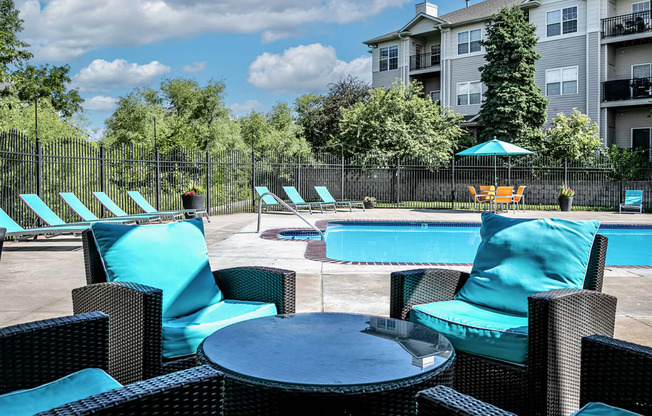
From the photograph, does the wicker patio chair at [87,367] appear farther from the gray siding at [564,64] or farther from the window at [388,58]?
the window at [388,58]

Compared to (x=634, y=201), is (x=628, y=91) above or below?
above

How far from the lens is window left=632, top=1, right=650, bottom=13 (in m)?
20.4

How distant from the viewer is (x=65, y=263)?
6.50 metres

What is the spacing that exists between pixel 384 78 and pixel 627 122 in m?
12.0

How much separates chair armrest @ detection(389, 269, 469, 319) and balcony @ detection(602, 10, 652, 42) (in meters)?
21.4

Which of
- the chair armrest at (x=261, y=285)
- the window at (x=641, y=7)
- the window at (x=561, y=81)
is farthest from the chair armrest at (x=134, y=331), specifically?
the window at (x=641, y=7)

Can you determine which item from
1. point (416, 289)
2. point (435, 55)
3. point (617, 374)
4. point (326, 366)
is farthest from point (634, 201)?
point (326, 366)

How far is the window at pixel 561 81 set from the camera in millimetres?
21953

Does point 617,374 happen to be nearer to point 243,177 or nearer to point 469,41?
point 243,177

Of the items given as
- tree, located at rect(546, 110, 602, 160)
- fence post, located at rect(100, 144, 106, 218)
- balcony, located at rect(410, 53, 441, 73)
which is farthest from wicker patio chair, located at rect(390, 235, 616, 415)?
balcony, located at rect(410, 53, 441, 73)

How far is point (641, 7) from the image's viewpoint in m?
20.6

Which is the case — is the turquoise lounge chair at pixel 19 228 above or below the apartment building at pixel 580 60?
below

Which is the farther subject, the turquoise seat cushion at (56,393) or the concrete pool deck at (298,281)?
the concrete pool deck at (298,281)

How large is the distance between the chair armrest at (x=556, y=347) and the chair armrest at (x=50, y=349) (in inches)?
69.9
